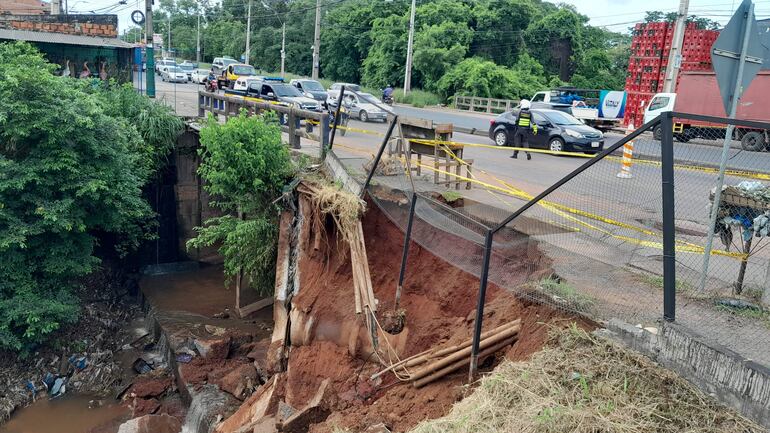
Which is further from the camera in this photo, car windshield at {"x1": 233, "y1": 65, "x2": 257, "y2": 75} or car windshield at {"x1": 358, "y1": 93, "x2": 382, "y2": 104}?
car windshield at {"x1": 233, "y1": 65, "x2": 257, "y2": 75}

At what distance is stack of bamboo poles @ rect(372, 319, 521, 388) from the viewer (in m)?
5.89

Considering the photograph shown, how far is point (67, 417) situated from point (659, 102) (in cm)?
2457

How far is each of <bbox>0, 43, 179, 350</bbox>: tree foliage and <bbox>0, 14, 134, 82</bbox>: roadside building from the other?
35.8 ft

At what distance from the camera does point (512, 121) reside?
21.2 meters

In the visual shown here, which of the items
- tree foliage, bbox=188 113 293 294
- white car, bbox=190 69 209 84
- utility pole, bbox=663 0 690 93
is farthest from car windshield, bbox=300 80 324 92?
white car, bbox=190 69 209 84

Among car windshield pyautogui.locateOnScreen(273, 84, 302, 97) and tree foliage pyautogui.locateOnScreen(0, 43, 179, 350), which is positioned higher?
car windshield pyautogui.locateOnScreen(273, 84, 302, 97)

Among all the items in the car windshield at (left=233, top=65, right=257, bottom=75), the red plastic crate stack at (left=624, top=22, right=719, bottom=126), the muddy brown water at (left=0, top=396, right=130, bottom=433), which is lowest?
the muddy brown water at (left=0, top=396, right=130, bottom=433)

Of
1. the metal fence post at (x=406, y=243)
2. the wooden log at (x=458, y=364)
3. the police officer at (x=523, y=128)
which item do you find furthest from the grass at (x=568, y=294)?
the police officer at (x=523, y=128)

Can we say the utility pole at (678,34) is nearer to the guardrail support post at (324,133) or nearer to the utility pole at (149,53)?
the guardrail support post at (324,133)

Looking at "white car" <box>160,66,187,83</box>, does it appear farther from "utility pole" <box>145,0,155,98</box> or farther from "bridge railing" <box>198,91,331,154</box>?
"bridge railing" <box>198,91,331,154</box>

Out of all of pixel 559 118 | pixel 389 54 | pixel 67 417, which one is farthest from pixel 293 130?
pixel 389 54

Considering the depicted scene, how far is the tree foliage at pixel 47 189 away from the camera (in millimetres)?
12672

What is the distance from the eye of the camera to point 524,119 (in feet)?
65.5

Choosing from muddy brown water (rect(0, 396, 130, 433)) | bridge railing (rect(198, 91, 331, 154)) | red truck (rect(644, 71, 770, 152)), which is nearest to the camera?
muddy brown water (rect(0, 396, 130, 433))
